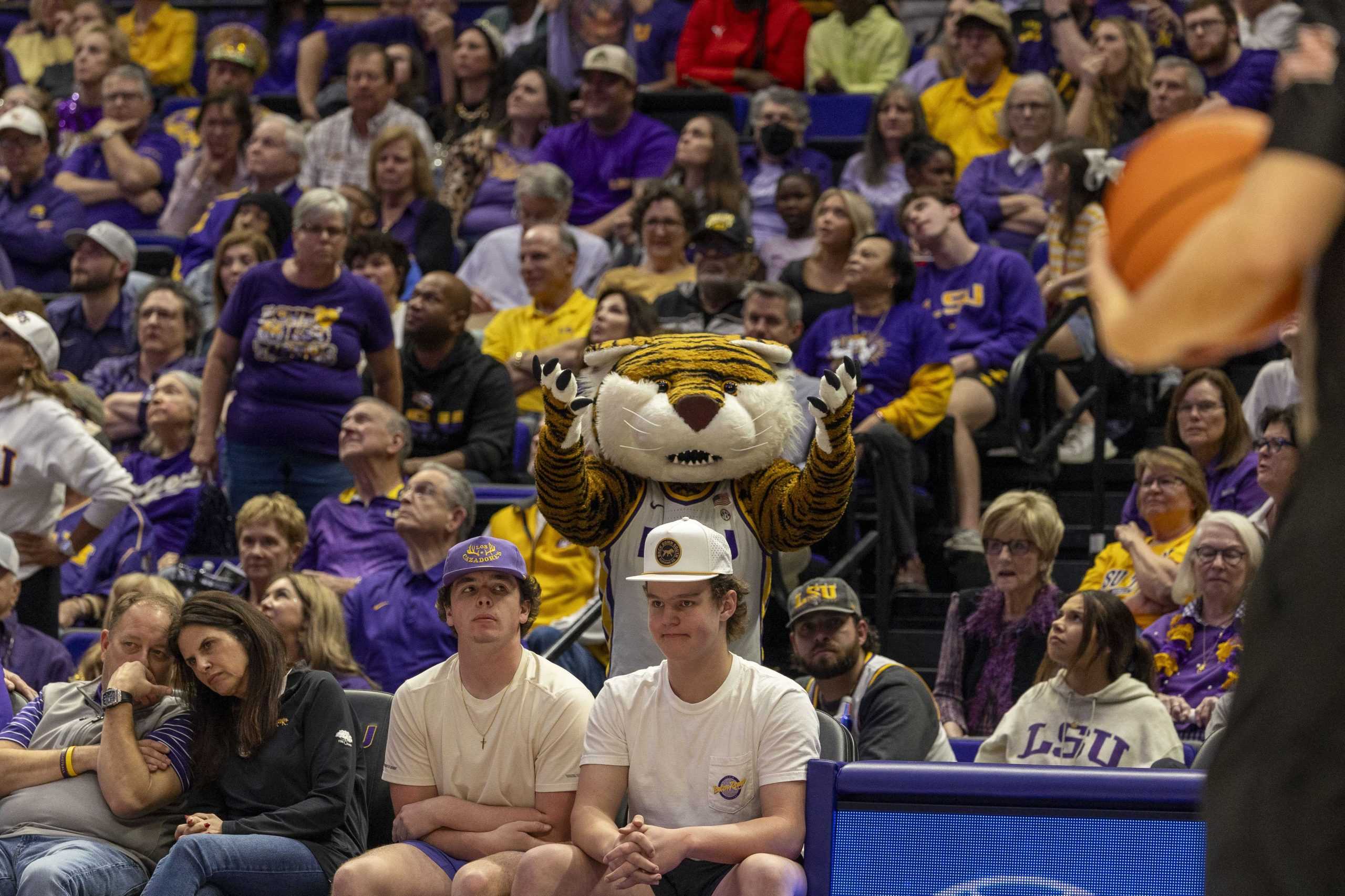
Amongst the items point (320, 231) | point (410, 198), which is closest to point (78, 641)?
point (320, 231)

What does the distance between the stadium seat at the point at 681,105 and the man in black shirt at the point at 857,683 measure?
4981mm

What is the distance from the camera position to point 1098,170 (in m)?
7.71

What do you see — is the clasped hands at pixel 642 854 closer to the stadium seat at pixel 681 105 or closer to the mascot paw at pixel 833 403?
the mascot paw at pixel 833 403

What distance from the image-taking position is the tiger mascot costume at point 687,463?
472cm

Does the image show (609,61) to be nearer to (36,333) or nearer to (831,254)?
(831,254)

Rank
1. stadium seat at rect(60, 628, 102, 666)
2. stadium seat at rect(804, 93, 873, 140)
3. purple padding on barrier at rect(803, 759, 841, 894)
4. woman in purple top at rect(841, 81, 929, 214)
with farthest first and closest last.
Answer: stadium seat at rect(804, 93, 873, 140)
woman in purple top at rect(841, 81, 929, 214)
stadium seat at rect(60, 628, 102, 666)
purple padding on barrier at rect(803, 759, 841, 894)

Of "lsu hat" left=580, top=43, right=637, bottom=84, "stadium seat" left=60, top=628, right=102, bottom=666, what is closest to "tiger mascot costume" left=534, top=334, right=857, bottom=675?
"stadium seat" left=60, top=628, right=102, bottom=666

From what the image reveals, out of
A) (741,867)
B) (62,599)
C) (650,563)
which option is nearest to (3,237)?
(62,599)

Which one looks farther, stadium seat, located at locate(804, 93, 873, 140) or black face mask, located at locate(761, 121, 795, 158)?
stadium seat, located at locate(804, 93, 873, 140)

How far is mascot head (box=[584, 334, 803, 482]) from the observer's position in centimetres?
478

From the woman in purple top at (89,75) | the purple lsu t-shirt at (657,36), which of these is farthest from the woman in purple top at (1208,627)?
the woman in purple top at (89,75)

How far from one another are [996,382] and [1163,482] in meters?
1.52

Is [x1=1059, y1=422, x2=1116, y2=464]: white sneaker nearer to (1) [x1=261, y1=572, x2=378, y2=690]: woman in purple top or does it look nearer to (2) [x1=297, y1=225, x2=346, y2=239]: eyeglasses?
(2) [x1=297, y1=225, x2=346, y2=239]: eyeglasses

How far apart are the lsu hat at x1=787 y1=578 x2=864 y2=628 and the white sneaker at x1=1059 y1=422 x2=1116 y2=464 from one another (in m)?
2.34
